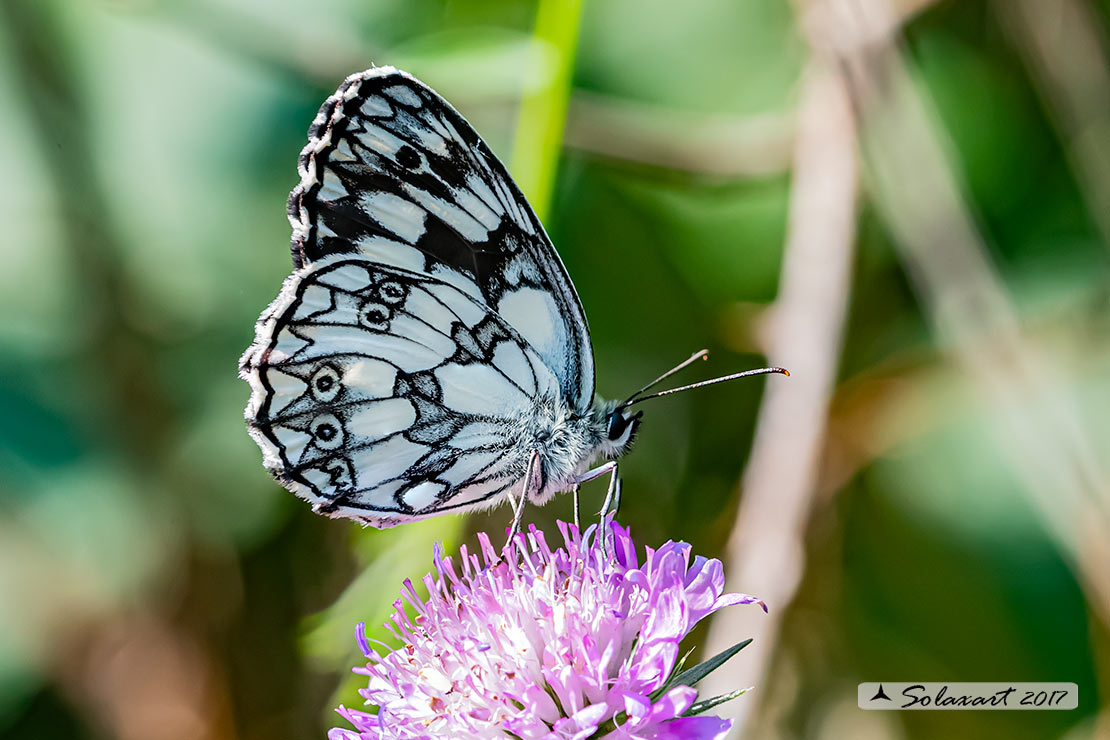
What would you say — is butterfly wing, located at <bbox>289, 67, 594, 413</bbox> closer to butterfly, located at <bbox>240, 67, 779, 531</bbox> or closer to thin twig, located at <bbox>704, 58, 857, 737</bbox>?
butterfly, located at <bbox>240, 67, 779, 531</bbox>

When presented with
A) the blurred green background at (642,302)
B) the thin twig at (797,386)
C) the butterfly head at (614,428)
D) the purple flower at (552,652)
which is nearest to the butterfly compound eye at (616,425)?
the butterfly head at (614,428)

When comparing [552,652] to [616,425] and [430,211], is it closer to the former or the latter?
[616,425]

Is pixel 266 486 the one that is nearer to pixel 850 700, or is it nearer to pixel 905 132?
pixel 850 700

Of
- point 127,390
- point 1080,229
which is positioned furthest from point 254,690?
point 1080,229

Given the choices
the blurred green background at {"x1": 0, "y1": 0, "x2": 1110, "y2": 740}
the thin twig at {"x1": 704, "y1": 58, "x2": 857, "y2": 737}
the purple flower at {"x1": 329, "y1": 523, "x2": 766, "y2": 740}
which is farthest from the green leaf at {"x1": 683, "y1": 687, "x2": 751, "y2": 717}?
the blurred green background at {"x1": 0, "y1": 0, "x2": 1110, "y2": 740}

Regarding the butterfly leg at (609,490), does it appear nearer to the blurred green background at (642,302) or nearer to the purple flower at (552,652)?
the purple flower at (552,652)

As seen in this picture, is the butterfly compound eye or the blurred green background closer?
the butterfly compound eye
